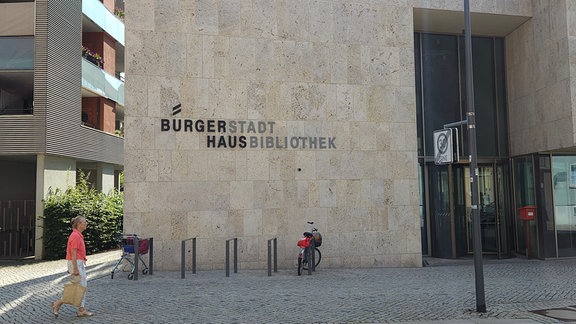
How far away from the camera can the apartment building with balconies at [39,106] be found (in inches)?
636

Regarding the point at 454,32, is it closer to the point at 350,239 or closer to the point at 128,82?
the point at 350,239

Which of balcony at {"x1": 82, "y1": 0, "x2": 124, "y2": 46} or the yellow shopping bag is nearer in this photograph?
the yellow shopping bag

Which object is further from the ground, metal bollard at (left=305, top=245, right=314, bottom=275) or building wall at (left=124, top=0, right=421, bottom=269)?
building wall at (left=124, top=0, right=421, bottom=269)

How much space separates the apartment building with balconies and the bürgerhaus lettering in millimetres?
6786

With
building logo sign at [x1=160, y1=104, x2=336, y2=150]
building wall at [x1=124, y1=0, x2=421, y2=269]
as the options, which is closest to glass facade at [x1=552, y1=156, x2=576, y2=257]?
building wall at [x1=124, y1=0, x2=421, y2=269]

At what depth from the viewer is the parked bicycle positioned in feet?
37.0

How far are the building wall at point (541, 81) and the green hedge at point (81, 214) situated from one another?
1366 cm

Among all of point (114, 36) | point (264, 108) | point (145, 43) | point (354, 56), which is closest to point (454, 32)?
point (354, 56)

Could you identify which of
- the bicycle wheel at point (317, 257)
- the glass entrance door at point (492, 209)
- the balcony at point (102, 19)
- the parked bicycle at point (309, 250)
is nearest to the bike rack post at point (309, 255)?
the parked bicycle at point (309, 250)

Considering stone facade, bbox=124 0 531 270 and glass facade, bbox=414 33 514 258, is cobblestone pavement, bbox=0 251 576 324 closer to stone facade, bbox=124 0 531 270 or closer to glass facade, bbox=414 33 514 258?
stone facade, bbox=124 0 531 270

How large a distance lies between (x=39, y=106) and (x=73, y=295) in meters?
11.0

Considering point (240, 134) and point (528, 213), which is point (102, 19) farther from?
point (528, 213)

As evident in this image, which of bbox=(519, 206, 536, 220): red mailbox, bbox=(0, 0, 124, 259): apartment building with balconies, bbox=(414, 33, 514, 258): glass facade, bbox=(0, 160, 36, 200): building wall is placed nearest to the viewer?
bbox=(519, 206, 536, 220): red mailbox

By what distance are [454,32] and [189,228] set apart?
1039cm
